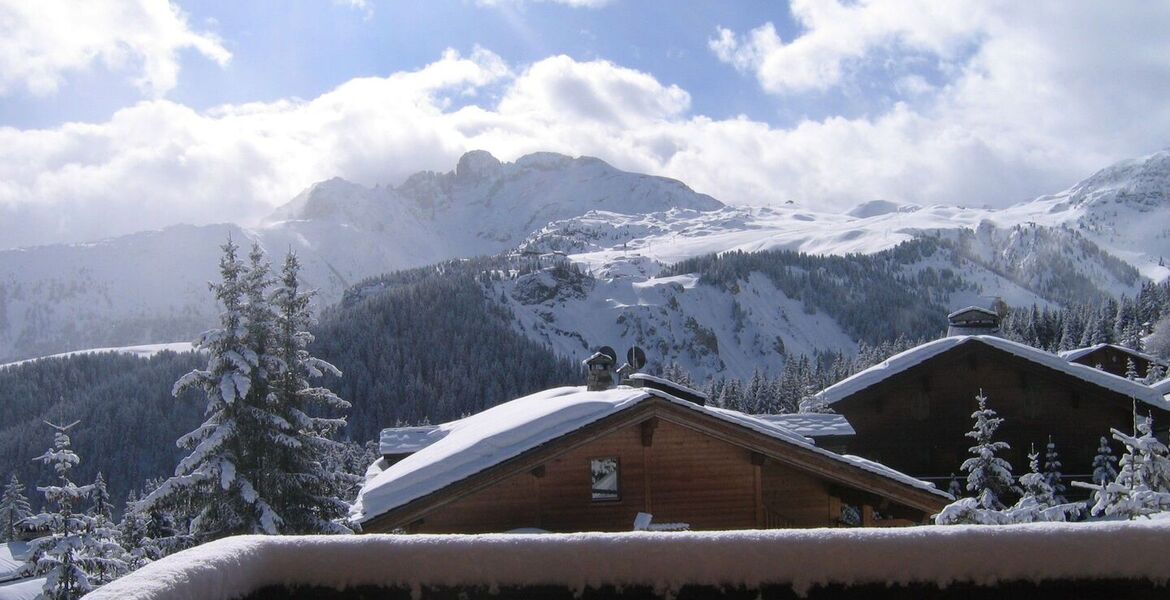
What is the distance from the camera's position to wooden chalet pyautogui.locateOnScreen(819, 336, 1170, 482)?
2102 cm

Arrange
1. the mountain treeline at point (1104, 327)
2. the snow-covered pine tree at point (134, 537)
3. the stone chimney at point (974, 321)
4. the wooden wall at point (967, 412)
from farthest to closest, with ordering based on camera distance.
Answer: the mountain treeline at point (1104, 327) < the stone chimney at point (974, 321) < the wooden wall at point (967, 412) < the snow-covered pine tree at point (134, 537)

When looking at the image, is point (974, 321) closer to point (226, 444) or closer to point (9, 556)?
point (226, 444)

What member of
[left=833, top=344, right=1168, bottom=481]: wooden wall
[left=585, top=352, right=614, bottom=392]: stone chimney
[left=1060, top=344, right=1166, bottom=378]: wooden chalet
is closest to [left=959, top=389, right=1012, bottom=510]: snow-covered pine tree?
[left=833, top=344, right=1168, bottom=481]: wooden wall

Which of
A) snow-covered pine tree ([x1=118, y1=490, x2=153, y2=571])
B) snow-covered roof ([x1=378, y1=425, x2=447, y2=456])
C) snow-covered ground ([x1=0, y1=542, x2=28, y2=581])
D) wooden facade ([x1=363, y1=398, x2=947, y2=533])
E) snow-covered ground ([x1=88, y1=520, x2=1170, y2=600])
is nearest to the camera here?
snow-covered ground ([x1=88, y1=520, x2=1170, y2=600])

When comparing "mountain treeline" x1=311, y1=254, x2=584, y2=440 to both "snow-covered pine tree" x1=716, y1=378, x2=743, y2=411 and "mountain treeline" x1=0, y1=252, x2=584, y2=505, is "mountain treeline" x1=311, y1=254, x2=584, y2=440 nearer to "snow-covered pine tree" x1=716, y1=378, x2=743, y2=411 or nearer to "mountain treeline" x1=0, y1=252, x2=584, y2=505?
"mountain treeline" x1=0, y1=252, x2=584, y2=505

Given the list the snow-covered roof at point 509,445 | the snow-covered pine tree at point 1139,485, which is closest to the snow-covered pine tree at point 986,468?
the snow-covered roof at point 509,445

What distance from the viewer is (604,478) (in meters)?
14.1

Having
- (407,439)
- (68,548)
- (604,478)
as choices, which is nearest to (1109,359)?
(604,478)

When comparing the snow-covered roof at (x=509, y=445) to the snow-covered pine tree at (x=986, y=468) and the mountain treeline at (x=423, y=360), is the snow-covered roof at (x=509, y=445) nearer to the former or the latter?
the snow-covered pine tree at (x=986, y=468)

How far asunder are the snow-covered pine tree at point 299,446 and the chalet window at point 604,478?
24.2 ft

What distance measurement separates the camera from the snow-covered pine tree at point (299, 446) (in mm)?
18453

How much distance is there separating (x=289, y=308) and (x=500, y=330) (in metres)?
169

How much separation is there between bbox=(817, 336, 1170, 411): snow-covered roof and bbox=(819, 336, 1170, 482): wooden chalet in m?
0.03

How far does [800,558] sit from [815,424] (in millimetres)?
16196
